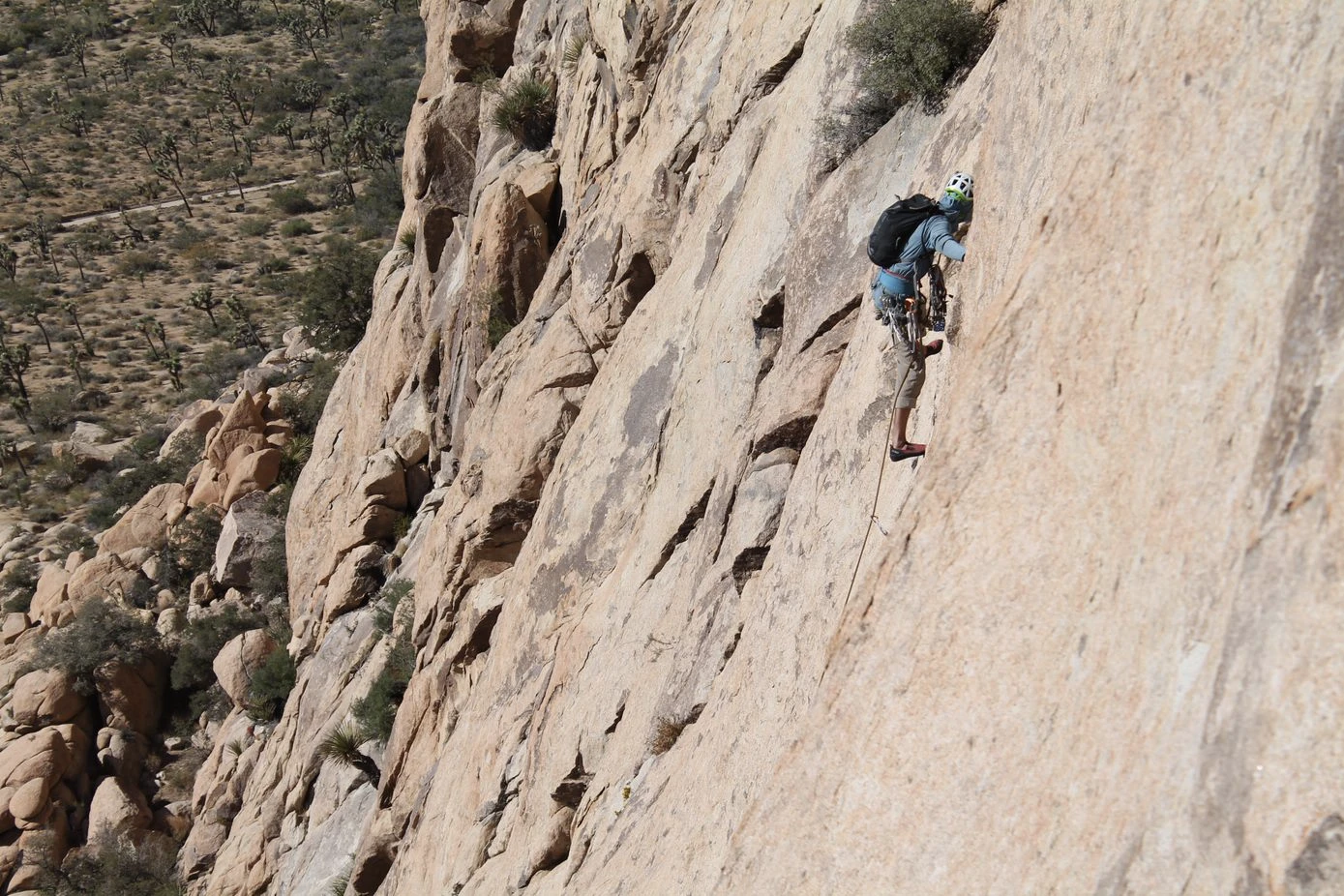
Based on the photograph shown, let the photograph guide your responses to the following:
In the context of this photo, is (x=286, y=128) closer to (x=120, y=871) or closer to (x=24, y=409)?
(x=24, y=409)

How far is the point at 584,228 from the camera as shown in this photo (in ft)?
47.1

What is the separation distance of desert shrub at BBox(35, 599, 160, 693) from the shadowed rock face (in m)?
17.0

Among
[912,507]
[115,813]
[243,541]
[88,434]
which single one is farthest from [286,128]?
[912,507]

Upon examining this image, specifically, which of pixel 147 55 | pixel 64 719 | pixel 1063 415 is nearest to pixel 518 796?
pixel 1063 415

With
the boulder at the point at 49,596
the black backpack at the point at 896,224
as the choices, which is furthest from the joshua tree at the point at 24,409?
the black backpack at the point at 896,224

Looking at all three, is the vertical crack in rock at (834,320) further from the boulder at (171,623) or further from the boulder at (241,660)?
the boulder at (171,623)

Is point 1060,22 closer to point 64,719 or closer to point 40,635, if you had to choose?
point 64,719

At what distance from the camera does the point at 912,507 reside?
4.62 m

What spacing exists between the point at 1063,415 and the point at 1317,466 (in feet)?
3.76

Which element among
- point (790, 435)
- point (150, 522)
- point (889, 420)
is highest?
point (889, 420)

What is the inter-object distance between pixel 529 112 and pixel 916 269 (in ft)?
45.9

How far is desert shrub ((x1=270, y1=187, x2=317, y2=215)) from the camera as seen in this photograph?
57500mm

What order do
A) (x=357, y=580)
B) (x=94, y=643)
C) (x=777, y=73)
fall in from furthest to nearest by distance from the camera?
1. (x=94, y=643)
2. (x=357, y=580)
3. (x=777, y=73)

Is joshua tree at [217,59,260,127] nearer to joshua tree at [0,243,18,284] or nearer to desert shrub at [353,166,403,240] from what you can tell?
desert shrub at [353,166,403,240]
